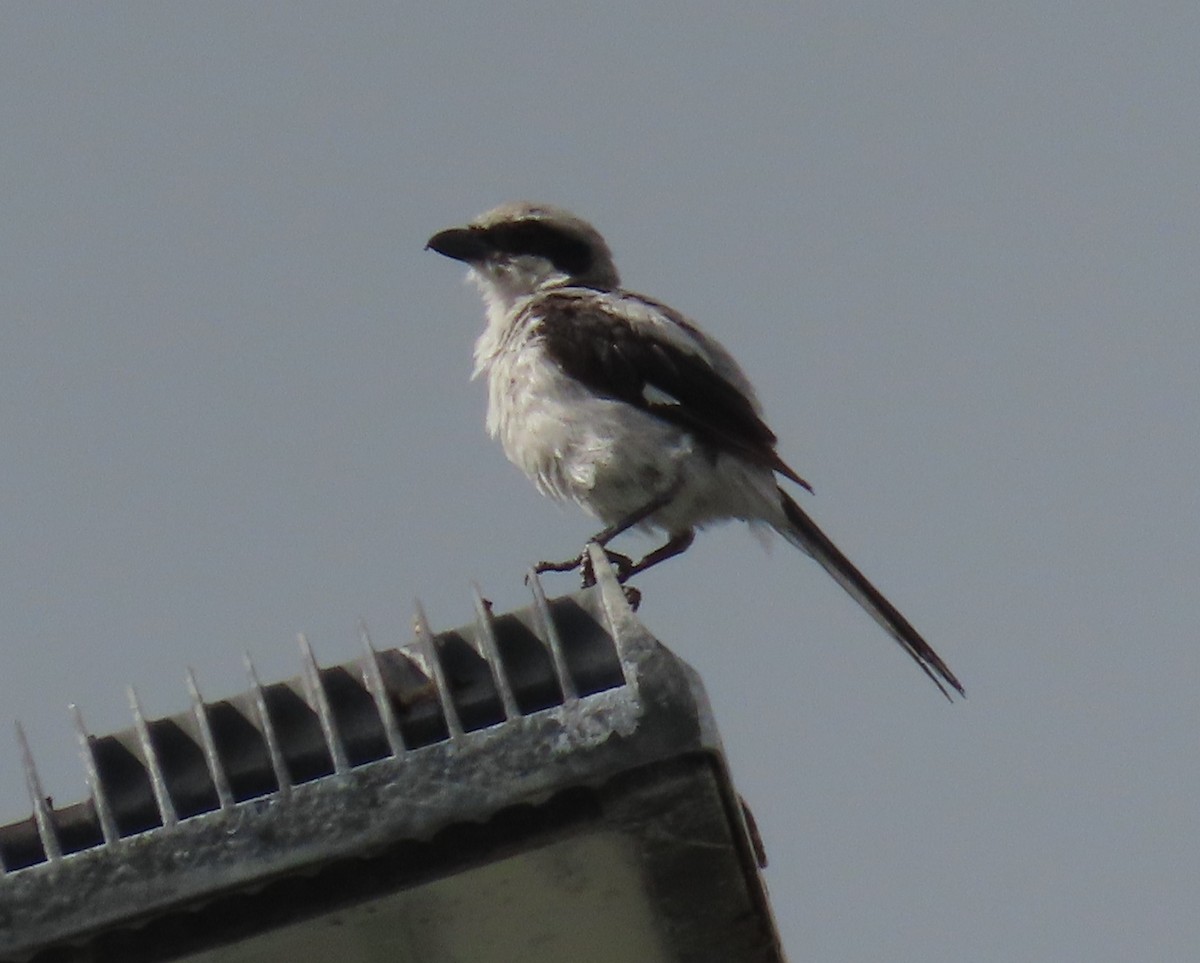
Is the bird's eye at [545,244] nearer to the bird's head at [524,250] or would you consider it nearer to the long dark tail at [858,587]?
the bird's head at [524,250]

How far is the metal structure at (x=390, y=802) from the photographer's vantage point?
128 inches

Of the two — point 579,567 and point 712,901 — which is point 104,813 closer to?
point 712,901

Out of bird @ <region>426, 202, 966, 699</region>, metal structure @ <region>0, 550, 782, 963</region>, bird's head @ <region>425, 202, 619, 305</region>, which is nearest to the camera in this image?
metal structure @ <region>0, 550, 782, 963</region>

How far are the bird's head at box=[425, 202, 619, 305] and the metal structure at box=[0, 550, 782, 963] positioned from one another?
4544 mm

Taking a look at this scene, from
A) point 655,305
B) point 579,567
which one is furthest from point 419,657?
point 655,305

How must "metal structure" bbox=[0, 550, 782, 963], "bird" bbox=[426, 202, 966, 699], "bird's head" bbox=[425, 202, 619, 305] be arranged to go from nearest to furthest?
"metal structure" bbox=[0, 550, 782, 963] → "bird" bbox=[426, 202, 966, 699] → "bird's head" bbox=[425, 202, 619, 305]

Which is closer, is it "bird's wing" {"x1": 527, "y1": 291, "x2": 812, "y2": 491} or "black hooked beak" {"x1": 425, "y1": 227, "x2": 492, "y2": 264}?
"bird's wing" {"x1": 527, "y1": 291, "x2": 812, "y2": 491}

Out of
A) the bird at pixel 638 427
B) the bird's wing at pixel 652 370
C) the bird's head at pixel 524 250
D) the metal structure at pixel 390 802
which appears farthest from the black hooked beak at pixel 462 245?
the metal structure at pixel 390 802

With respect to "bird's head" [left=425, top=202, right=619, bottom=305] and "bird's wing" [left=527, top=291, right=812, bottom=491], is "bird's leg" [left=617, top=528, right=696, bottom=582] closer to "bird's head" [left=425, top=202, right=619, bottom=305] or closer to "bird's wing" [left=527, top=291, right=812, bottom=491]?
"bird's wing" [left=527, top=291, right=812, bottom=491]

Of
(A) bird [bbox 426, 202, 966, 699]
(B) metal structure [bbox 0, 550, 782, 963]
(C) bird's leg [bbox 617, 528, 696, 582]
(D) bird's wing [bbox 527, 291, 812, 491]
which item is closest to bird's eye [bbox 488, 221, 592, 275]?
(A) bird [bbox 426, 202, 966, 699]

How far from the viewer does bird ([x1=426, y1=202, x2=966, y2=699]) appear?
6848 millimetres

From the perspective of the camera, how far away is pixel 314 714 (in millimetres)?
3332

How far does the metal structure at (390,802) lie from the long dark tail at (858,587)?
3.85 meters

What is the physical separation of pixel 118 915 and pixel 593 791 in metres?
0.74
